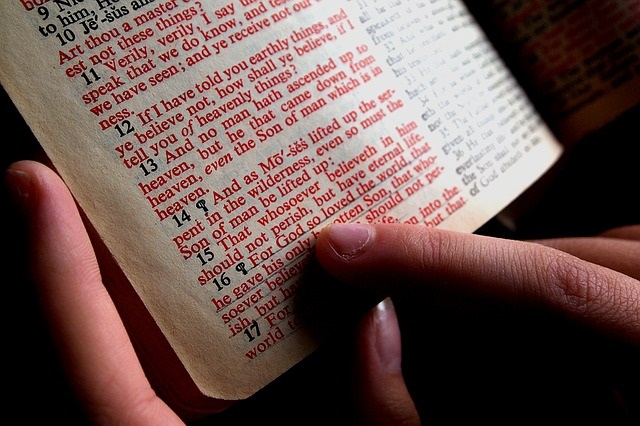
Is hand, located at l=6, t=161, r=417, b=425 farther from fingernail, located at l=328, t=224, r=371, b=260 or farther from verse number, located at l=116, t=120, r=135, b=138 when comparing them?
fingernail, located at l=328, t=224, r=371, b=260

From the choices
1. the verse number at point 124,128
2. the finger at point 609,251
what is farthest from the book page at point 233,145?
the finger at point 609,251

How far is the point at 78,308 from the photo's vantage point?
301 millimetres

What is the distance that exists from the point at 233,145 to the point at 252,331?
0.44 feet

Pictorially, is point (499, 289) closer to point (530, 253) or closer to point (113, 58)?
point (530, 253)

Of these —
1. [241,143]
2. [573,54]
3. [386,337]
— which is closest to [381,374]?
[386,337]

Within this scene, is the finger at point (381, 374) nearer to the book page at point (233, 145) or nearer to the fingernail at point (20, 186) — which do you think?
the book page at point (233, 145)

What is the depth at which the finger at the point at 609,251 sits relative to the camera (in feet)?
1.35

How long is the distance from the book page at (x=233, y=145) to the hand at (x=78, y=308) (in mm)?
17

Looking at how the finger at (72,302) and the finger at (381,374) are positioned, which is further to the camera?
the finger at (381,374)

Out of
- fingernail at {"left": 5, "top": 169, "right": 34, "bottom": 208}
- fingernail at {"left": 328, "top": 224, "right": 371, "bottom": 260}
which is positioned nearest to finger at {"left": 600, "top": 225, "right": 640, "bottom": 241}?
fingernail at {"left": 328, "top": 224, "right": 371, "bottom": 260}

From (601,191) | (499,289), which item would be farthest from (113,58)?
(601,191)

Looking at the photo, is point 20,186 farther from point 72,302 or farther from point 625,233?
point 625,233

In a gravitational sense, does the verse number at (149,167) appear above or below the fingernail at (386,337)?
above

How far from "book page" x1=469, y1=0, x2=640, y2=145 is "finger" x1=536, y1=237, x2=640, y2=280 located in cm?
10
